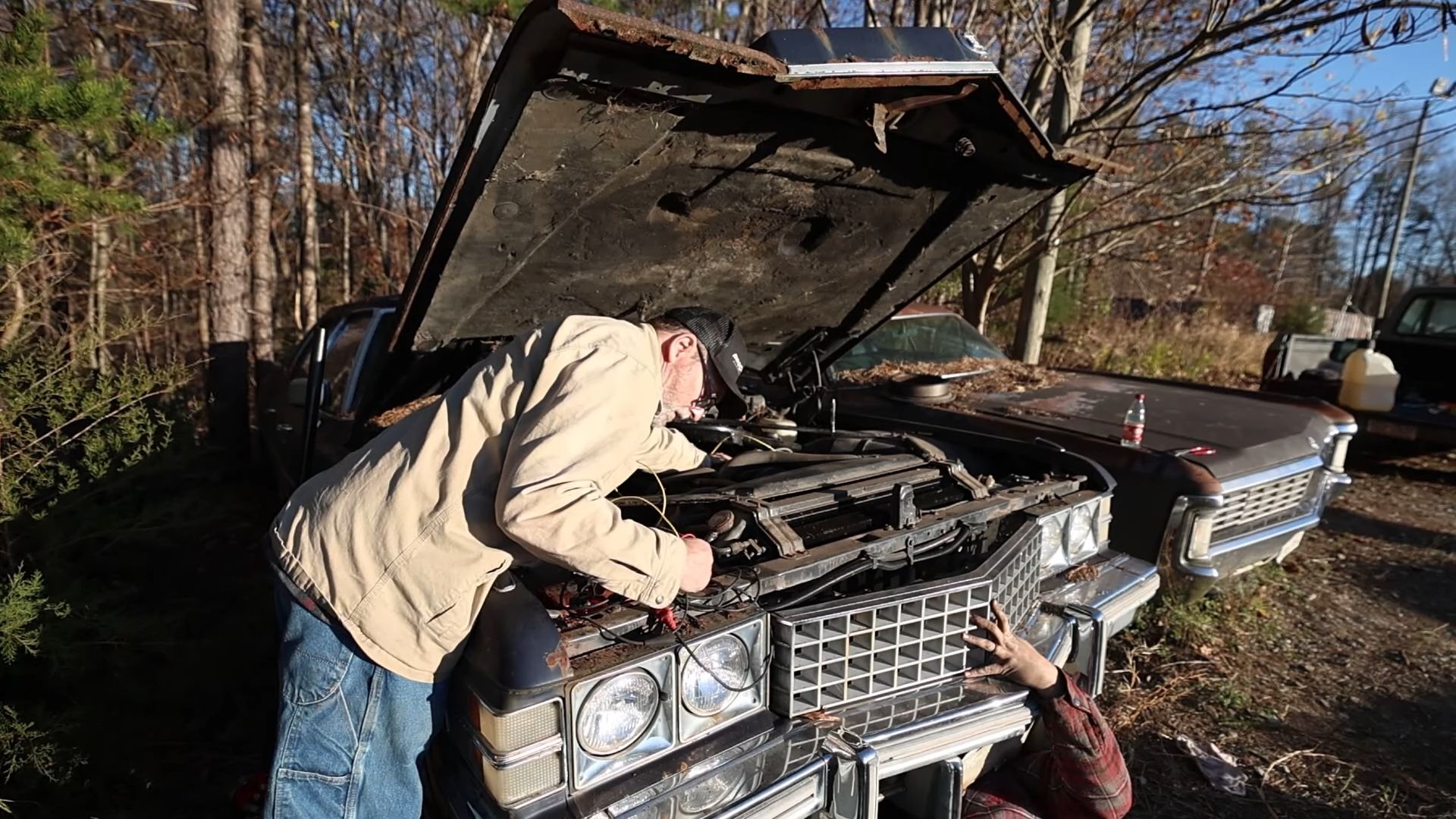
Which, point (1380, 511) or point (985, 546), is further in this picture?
point (1380, 511)

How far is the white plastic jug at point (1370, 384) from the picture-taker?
22.6 ft

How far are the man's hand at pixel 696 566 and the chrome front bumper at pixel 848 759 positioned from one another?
0.37 m

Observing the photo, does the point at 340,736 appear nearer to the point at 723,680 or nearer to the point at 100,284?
the point at 723,680

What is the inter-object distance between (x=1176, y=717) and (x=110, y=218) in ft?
17.5

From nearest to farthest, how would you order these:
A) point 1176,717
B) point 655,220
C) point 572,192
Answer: point 572,192
point 655,220
point 1176,717

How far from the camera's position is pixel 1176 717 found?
3225mm

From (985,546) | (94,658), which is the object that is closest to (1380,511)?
(985,546)

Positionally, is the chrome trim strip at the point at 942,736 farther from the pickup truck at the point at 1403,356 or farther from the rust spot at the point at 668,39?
the pickup truck at the point at 1403,356

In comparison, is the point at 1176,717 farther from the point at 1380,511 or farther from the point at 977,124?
the point at 1380,511

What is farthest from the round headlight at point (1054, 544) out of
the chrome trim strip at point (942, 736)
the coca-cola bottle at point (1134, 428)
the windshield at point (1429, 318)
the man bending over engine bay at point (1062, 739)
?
the windshield at point (1429, 318)

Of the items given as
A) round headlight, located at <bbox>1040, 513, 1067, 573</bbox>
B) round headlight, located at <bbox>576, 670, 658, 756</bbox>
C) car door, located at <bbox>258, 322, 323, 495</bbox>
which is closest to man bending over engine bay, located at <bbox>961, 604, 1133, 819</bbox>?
round headlight, located at <bbox>1040, 513, 1067, 573</bbox>

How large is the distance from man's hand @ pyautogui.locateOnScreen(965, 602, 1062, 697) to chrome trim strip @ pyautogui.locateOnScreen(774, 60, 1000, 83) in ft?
4.80

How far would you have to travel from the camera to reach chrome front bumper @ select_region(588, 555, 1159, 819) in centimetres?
157

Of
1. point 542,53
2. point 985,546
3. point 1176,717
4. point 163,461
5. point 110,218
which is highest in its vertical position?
point 542,53
